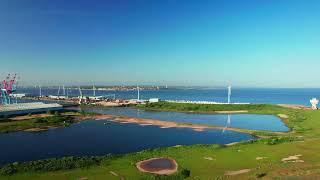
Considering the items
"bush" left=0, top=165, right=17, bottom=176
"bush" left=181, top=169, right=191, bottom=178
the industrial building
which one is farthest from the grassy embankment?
the industrial building

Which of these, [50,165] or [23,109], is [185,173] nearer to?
[50,165]

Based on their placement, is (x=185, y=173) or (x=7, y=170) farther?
(x=7, y=170)


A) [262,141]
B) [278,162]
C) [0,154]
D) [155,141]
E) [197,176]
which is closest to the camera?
[197,176]

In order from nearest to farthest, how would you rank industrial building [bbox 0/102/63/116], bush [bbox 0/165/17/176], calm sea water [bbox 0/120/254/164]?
bush [bbox 0/165/17/176], calm sea water [bbox 0/120/254/164], industrial building [bbox 0/102/63/116]

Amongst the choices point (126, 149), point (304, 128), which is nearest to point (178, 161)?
point (126, 149)

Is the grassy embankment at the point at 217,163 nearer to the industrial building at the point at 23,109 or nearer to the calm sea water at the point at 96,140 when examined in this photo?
the calm sea water at the point at 96,140

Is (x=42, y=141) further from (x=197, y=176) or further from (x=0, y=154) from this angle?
(x=197, y=176)

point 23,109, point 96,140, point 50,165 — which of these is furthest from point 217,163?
point 23,109

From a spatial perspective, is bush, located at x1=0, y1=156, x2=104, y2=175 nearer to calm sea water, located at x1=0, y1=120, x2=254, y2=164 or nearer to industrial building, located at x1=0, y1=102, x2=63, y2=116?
calm sea water, located at x1=0, y1=120, x2=254, y2=164
